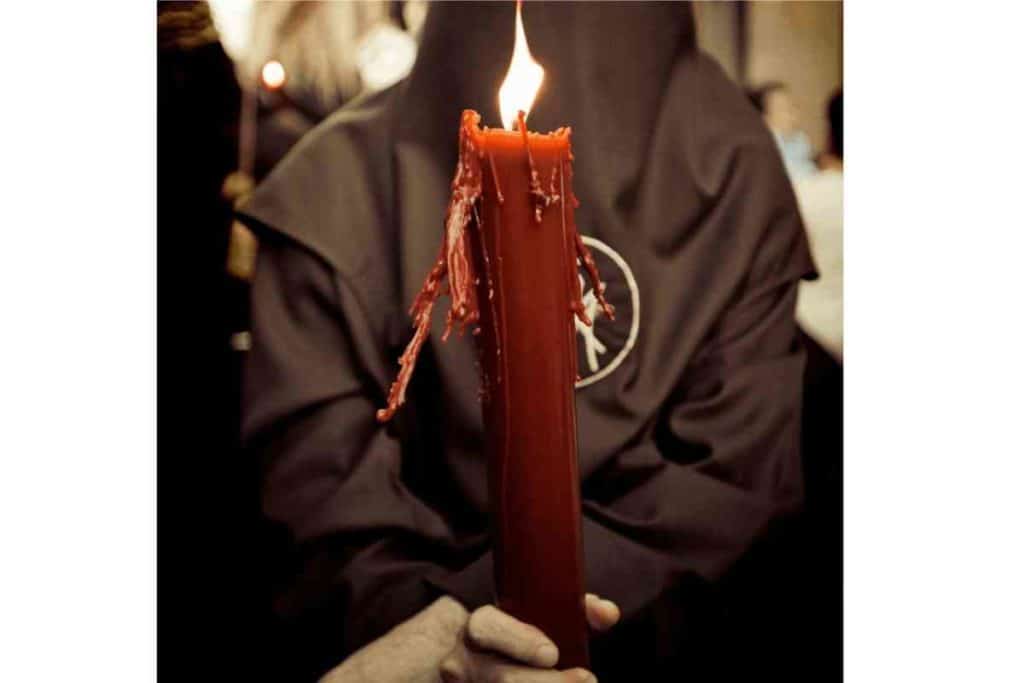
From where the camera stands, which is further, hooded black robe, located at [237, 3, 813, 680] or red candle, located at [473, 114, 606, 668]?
hooded black robe, located at [237, 3, 813, 680]

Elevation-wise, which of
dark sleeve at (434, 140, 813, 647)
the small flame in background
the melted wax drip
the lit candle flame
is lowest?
dark sleeve at (434, 140, 813, 647)

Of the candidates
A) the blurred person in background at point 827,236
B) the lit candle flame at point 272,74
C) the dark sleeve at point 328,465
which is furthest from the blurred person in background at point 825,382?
the lit candle flame at point 272,74

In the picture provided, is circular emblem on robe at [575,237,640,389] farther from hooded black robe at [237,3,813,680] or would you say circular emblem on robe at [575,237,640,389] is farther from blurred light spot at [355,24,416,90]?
blurred light spot at [355,24,416,90]

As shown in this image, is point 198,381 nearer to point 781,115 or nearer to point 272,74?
point 272,74

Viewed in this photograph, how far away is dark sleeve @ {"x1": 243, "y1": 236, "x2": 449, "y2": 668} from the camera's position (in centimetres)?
84

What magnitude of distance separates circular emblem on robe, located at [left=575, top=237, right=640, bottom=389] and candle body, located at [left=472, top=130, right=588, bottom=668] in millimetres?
311

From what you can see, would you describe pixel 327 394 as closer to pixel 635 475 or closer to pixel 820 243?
pixel 635 475

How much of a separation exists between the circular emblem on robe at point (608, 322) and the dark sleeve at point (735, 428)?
81mm

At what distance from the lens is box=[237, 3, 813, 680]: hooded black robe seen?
84cm

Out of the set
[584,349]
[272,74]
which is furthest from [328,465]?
[272,74]

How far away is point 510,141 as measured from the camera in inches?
20.7

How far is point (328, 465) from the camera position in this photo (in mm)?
845

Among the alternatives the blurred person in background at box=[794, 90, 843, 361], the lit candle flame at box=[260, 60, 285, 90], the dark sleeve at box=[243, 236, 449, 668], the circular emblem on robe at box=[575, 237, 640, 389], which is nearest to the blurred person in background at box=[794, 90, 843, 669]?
the blurred person in background at box=[794, 90, 843, 361]

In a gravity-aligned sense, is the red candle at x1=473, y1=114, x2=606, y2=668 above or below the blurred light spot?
below
